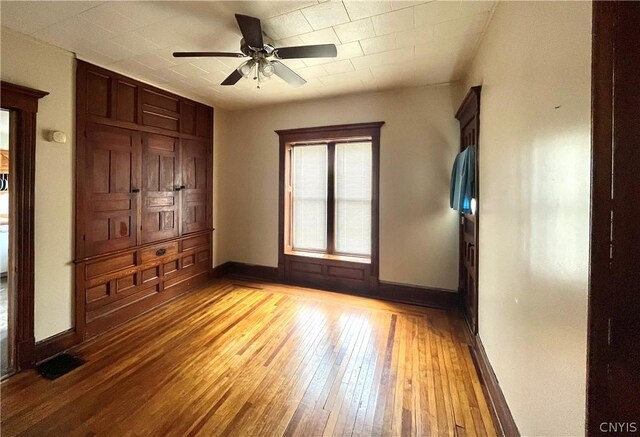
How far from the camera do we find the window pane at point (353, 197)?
401 centimetres

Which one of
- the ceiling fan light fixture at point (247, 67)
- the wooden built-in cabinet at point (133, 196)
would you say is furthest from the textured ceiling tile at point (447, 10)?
the wooden built-in cabinet at point (133, 196)

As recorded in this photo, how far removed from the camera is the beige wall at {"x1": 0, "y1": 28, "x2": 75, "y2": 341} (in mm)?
2402

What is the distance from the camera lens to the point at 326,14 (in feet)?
6.92

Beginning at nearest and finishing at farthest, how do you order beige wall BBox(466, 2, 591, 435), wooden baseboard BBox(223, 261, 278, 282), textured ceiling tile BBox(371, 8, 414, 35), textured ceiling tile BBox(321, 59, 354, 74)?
beige wall BBox(466, 2, 591, 435) < textured ceiling tile BBox(371, 8, 414, 35) < textured ceiling tile BBox(321, 59, 354, 74) < wooden baseboard BBox(223, 261, 278, 282)

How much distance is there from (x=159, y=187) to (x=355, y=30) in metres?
2.93

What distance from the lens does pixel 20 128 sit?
2.29 metres

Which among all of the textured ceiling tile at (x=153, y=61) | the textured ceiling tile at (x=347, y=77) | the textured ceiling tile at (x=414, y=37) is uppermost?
the textured ceiling tile at (x=347, y=77)

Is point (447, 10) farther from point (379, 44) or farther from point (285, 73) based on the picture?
point (285, 73)

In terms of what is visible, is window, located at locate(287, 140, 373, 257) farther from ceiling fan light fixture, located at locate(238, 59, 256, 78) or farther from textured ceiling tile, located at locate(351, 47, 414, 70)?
ceiling fan light fixture, located at locate(238, 59, 256, 78)

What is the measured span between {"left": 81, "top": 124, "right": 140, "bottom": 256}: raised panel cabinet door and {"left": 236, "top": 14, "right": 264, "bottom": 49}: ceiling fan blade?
196 centimetres

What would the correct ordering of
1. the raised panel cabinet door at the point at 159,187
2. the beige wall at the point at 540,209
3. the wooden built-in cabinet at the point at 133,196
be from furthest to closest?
the raised panel cabinet door at the point at 159,187 → the wooden built-in cabinet at the point at 133,196 → the beige wall at the point at 540,209

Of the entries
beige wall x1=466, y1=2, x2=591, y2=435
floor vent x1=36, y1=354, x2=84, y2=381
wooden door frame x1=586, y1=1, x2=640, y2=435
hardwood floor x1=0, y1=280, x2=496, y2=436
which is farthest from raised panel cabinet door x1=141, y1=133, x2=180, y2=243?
wooden door frame x1=586, y1=1, x2=640, y2=435

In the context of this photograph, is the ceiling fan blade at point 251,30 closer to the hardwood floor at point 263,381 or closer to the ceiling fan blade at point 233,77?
the ceiling fan blade at point 233,77

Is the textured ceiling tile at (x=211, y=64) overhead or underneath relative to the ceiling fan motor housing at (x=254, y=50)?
overhead
